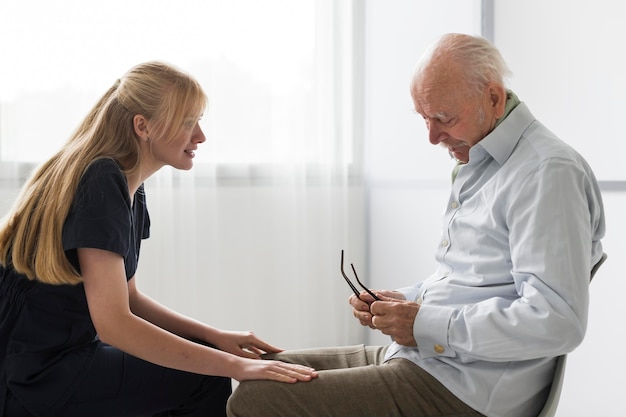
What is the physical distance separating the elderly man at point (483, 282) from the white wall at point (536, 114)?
0.77 m

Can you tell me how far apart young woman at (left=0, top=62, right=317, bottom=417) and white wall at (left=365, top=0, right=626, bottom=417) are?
1178 mm

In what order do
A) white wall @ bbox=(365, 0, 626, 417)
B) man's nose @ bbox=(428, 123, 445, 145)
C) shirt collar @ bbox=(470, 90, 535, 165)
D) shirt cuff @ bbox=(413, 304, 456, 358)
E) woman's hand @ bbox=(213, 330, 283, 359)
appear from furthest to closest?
white wall @ bbox=(365, 0, 626, 417) < woman's hand @ bbox=(213, 330, 283, 359) < man's nose @ bbox=(428, 123, 445, 145) < shirt collar @ bbox=(470, 90, 535, 165) < shirt cuff @ bbox=(413, 304, 456, 358)

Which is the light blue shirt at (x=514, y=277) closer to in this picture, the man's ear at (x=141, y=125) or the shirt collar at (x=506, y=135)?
the shirt collar at (x=506, y=135)

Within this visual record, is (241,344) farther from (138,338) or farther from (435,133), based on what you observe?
(435,133)

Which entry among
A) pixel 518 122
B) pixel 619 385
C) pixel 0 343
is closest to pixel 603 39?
pixel 518 122

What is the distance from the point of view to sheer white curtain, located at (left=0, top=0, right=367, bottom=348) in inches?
107

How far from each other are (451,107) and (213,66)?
1.66 metres

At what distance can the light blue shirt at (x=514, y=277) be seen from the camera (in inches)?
51.2

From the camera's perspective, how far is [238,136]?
310 cm

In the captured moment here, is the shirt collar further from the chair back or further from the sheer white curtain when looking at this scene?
the sheer white curtain

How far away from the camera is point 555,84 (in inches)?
92.9

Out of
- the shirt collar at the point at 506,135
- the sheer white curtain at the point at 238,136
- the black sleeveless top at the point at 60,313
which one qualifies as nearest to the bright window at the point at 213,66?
the sheer white curtain at the point at 238,136

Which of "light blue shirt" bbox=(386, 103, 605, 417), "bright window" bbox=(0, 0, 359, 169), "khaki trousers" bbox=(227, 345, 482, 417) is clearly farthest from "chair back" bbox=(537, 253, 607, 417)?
"bright window" bbox=(0, 0, 359, 169)

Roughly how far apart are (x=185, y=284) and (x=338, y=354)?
4.60 feet
